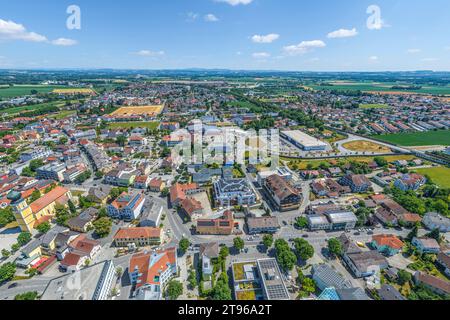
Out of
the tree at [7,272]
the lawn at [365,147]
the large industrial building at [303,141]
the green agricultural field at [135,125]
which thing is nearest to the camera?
the tree at [7,272]

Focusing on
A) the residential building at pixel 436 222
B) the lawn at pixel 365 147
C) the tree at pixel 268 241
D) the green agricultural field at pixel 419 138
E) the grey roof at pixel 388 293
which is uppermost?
the green agricultural field at pixel 419 138

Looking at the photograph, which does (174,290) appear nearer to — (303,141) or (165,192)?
(165,192)

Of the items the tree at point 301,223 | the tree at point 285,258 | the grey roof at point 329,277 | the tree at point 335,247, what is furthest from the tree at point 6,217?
the tree at point 335,247

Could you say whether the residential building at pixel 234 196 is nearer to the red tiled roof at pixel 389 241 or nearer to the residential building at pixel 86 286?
the red tiled roof at pixel 389 241

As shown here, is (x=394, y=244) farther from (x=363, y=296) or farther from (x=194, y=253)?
(x=194, y=253)

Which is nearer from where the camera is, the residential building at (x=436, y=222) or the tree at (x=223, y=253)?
the tree at (x=223, y=253)
